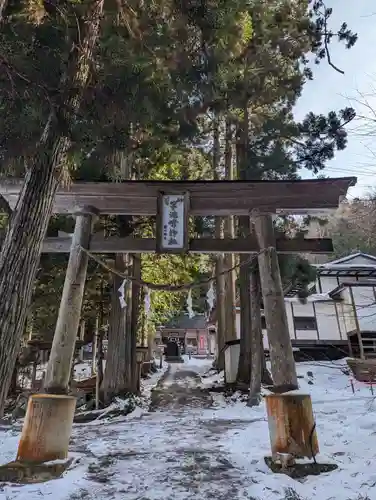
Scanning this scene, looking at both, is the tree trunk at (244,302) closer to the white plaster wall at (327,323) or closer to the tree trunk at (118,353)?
the tree trunk at (118,353)

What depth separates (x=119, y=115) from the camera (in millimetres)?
4754

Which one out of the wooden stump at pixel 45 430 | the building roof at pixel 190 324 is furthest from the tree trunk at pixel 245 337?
the building roof at pixel 190 324

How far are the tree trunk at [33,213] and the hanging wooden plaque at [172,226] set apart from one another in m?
2.11

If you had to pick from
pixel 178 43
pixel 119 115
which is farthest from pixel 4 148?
pixel 178 43

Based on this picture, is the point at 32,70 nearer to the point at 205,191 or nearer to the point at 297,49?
the point at 205,191

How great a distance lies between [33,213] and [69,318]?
6.94ft

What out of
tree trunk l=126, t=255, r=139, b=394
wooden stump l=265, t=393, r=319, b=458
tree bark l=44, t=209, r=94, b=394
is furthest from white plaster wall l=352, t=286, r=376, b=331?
tree bark l=44, t=209, r=94, b=394

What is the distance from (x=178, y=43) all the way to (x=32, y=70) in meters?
2.42

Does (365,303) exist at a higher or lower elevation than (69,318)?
higher

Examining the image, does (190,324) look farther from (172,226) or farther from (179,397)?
(172,226)

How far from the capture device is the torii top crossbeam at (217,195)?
20.0ft

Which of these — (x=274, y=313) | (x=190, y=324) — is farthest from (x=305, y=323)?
(x=190, y=324)

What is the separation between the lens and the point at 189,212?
6.43m

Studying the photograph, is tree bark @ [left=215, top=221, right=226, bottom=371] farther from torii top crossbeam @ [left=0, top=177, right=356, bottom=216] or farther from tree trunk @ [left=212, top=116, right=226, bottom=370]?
torii top crossbeam @ [left=0, top=177, right=356, bottom=216]
